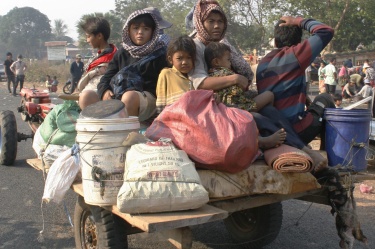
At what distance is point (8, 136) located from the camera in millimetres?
6949

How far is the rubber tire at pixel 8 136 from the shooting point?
6.96 m

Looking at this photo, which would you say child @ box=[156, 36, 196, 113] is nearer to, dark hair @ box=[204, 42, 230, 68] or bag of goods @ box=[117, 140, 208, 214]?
dark hair @ box=[204, 42, 230, 68]

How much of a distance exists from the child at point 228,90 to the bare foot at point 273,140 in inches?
13.6

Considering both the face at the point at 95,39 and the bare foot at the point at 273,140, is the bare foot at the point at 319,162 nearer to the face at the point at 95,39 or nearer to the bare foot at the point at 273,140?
the bare foot at the point at 273,140

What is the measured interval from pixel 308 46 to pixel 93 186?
78.1 inches

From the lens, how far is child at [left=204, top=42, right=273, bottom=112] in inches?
136

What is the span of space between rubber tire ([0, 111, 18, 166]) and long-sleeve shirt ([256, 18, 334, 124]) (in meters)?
4.60

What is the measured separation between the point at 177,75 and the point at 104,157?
3.50ft

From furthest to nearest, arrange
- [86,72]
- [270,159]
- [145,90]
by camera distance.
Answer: [86,72], [145,90], [270,159]

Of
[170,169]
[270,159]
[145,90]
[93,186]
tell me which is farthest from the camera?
[145,90]

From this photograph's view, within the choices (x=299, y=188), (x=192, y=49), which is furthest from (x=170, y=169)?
(x=192, y=49)

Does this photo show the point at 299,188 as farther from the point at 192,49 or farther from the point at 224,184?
the point at 192,49

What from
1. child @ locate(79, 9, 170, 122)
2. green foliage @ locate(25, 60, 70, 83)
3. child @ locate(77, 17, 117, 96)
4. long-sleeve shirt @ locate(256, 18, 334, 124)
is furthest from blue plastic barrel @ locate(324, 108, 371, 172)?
green foliage @ locate(25, 60, 70, 83)

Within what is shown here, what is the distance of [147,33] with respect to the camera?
13.5 feet
